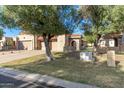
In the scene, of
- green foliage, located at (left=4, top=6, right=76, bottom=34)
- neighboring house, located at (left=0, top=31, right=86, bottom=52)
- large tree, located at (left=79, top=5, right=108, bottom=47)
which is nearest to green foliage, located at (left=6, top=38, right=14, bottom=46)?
neighboring house, located at (left=0, top=31, right=86, bottom=52)

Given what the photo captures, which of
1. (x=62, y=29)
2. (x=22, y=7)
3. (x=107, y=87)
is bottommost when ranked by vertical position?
(x=107, y=87)

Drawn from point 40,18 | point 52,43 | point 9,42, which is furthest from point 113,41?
point 9,42

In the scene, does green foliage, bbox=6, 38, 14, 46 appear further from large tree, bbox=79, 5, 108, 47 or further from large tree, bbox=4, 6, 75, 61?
large tree, bbox=4, 6, 75, 61

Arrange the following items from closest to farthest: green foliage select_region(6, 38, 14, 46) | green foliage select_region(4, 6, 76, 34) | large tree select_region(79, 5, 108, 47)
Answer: green foliage select_region(4, 6, 76, 34), large tree select_region(79, 5, 108, 47), green foliage select_region(6, 38, 14, 46)

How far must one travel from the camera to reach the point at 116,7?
1872 centimetres

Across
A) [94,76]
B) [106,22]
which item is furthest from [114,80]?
[106,22]

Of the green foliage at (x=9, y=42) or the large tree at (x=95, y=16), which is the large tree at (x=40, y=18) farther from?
the green foliage at (x=9, y=42)

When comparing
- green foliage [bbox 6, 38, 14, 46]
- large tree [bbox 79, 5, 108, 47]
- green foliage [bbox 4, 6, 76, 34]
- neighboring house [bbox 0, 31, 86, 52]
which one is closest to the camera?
green foliage [bbox 4, 6, 76, 34]

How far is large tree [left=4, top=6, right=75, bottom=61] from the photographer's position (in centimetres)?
1702
